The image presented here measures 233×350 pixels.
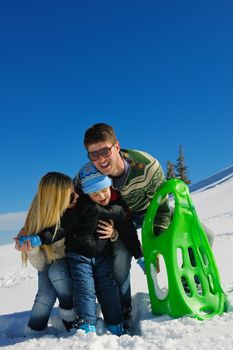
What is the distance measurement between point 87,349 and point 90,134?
6.15 ft

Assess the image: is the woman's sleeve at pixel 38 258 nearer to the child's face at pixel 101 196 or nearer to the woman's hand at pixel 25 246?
the woman's hand at pixel 25 246

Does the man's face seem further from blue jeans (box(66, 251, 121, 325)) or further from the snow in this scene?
the snow

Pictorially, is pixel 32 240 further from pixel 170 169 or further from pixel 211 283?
pixel 170 169

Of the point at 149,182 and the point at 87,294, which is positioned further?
the point at 149,182

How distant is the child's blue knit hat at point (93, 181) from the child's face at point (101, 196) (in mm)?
44

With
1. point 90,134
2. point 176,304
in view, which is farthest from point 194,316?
point 90,134

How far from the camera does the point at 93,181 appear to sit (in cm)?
329

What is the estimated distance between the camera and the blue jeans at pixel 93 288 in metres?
2.95

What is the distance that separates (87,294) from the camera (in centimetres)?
299

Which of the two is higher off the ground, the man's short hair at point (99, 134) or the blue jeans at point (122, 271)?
the man's short hair at point (99, 134)

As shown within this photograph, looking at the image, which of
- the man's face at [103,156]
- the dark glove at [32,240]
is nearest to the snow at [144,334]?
the dark glove at [32,240]

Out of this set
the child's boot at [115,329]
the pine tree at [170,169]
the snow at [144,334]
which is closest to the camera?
the snow at [144,334]

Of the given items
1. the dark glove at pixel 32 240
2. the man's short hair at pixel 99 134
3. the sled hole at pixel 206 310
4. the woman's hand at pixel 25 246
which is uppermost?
the man's short hair at pixel 99 134

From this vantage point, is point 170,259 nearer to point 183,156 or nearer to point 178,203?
point 178,203
